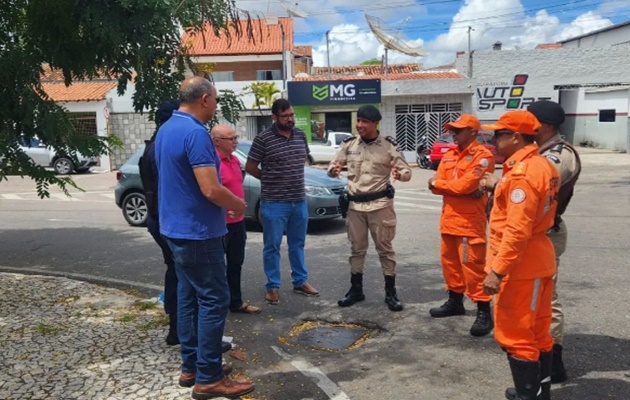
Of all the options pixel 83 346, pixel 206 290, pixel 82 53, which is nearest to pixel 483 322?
pixel 206 290

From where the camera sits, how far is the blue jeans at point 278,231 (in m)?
5.75

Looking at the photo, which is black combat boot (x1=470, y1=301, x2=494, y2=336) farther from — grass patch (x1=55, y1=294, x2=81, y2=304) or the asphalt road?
grass patch (x1=55, y1=294, x2=81, y2=304)

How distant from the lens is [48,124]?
5.55m

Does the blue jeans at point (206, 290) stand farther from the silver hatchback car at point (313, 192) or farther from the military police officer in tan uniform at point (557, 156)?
the silver hatchback car at point (313, 192)

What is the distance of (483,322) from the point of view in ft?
15.7

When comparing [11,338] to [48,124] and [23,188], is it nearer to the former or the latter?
[48,124]

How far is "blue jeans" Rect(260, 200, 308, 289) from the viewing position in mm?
5754

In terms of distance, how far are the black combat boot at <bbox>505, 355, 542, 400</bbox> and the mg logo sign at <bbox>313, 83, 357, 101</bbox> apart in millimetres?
23668

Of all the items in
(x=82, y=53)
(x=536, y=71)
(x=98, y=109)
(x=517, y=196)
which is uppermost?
(x=536, y=71)

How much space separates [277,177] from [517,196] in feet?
9.90

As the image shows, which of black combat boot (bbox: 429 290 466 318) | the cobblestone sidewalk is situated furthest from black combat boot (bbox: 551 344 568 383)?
the cobblestone sidewalk

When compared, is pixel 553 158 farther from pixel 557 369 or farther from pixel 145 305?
pixel 145 305

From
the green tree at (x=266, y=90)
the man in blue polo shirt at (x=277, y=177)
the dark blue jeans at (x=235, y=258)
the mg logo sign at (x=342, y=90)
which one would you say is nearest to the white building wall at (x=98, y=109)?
the green tree at (x=266, y=90)

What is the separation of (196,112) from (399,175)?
2.35 metres
